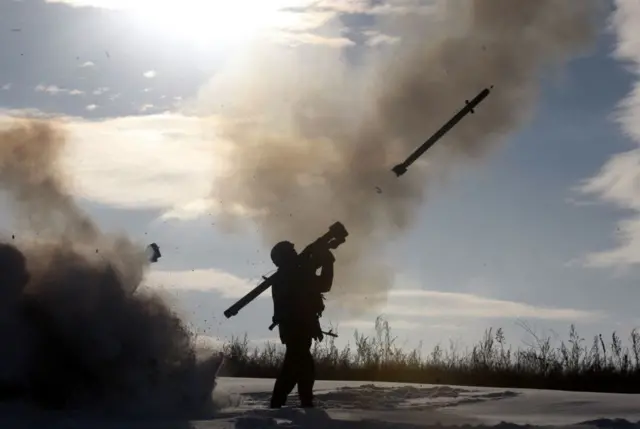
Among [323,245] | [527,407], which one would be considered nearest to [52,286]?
[323,245]

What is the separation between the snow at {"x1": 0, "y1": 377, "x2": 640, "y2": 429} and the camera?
11133mm

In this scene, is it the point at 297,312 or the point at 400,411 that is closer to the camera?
the point at 400,411

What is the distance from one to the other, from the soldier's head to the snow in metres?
2.21

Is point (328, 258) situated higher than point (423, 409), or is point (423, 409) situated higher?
point (328, 258)

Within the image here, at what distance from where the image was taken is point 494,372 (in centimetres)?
2109

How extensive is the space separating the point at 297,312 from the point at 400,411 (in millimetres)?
2307

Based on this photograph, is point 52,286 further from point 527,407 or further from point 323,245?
point 527,407

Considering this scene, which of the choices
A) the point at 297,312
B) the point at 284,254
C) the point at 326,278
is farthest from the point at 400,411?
the point at 284,254

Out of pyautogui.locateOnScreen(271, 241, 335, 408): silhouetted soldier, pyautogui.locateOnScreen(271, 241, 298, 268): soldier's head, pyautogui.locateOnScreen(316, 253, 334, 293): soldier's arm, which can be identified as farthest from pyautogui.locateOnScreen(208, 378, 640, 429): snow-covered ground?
pyautogui.locateOnScreen(271, 241, 298, 268): soldier's head

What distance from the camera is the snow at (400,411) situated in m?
11.1

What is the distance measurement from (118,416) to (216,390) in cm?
335

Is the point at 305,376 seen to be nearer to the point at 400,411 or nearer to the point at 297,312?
the point at 297,312

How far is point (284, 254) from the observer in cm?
1495

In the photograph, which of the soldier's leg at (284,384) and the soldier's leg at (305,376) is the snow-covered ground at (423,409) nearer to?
the soldier's leg at (284,384)
